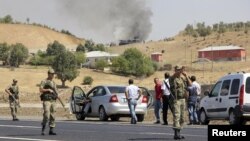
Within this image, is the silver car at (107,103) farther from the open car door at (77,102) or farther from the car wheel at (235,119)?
the car wheel at (235,119)

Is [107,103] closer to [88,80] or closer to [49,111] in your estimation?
[49,111]

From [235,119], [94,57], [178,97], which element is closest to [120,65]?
[94,57]

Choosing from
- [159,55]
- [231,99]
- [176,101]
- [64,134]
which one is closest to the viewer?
[176,101]

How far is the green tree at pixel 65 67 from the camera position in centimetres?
9838

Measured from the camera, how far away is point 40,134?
1911cm

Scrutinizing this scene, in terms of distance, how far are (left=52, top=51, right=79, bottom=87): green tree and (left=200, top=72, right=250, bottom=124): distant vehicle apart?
234ft

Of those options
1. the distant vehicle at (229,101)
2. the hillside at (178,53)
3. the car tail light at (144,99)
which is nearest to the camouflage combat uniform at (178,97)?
the distant vehicle at (229,101)

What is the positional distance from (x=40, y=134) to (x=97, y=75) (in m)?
87.8

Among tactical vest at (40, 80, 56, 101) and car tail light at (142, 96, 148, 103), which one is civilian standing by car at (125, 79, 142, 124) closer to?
car tail light at (142, 96, 148, 103)

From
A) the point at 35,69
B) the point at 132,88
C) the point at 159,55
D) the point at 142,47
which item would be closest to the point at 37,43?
the point at 142,47

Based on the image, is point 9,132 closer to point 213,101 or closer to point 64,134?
point 64,134

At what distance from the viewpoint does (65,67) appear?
102m

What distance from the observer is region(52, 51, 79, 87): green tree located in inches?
3873

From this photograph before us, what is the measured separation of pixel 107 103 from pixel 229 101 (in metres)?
5.76
